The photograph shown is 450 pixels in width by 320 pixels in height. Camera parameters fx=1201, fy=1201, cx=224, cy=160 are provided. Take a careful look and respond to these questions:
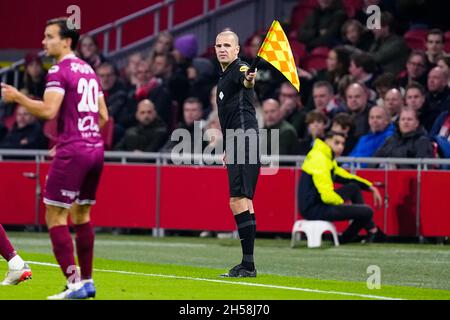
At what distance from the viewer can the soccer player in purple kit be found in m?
8.56

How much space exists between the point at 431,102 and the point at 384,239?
2.20 meters

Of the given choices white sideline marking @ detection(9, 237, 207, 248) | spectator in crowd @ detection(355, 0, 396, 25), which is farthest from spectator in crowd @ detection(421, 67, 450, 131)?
white sideline marking @ detection(9, 237, 207, 248)

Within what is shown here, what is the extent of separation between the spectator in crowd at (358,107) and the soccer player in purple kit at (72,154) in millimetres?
Answer: 9549

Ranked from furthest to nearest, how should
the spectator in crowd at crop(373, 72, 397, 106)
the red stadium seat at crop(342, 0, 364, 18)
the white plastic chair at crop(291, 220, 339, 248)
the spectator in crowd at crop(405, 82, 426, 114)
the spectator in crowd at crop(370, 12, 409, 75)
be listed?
the red stadium seat at crop(342, 0, 364, 18), the spectator in crowd at crop(370, 12, 409, 75), the spectator in crowd at crop(373, 72, 397, 106), the spectator in crowd at crop(405, 82, 426, 114), the white plastic chair at crop(291, 220, 339, 248)

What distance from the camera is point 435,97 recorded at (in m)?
17.8

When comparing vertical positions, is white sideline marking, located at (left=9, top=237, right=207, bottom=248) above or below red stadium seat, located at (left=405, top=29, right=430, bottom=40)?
below

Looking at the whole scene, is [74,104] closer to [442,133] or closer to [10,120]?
[442,133]

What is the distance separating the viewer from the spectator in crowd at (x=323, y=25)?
815 inches

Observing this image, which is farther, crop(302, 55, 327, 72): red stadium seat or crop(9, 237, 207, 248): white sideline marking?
crop(302, 55, 327, 72): red stadium seat

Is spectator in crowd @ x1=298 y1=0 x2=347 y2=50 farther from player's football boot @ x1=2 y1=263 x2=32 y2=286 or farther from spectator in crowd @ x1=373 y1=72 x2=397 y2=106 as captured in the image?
player's football boot @ x1=2 y1=263 x2=32 y2=286

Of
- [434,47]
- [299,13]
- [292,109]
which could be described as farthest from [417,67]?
[299,13]

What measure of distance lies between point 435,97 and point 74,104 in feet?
33.1

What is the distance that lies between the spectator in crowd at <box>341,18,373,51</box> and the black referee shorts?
848 cm

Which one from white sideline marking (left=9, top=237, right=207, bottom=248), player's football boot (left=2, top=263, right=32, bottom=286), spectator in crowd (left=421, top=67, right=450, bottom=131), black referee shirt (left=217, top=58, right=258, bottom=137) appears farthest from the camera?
spectator in crowd (left=421, top=67, right=450, bottom=131)
